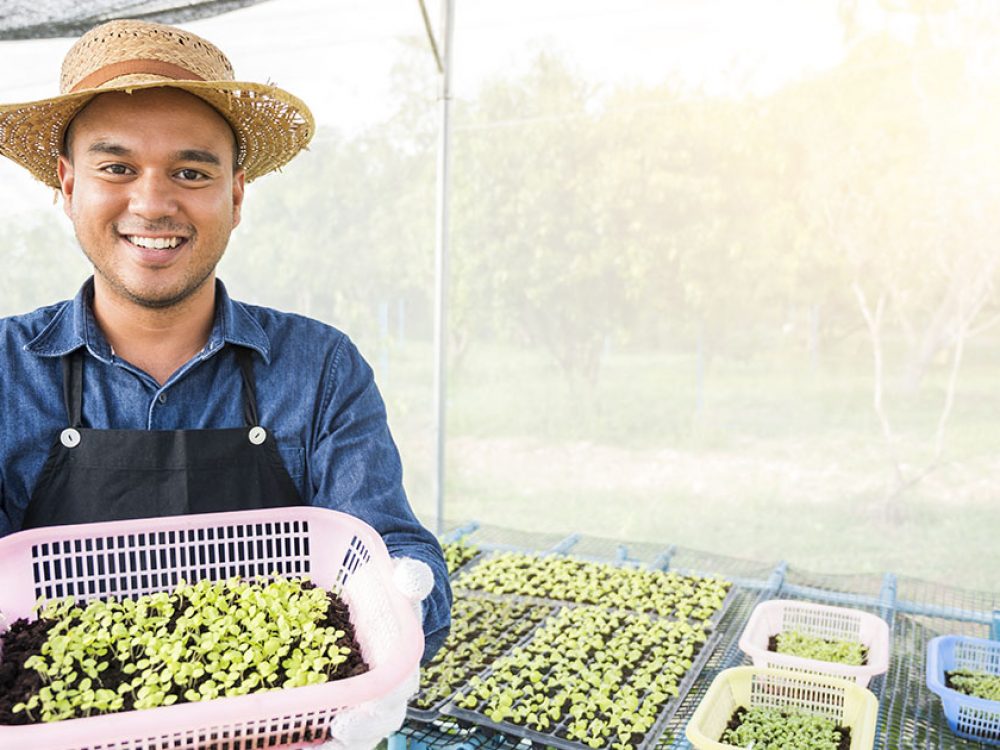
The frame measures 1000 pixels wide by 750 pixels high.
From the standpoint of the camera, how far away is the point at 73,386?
5.66ft

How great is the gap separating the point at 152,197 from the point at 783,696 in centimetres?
209

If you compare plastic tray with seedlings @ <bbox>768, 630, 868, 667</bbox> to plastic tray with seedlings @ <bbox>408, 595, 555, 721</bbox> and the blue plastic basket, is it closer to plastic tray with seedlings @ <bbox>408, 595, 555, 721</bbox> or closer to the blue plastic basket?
the blue plastic basket

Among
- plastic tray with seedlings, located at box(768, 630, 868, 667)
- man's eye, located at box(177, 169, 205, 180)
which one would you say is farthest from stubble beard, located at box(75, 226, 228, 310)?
plastic tray with seedlings, located at box(768, 630, 868, 667)

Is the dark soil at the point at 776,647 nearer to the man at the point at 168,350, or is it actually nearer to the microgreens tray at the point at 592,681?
the microgreens tray at the point at 592,681

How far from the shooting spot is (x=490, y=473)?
23.5 feet

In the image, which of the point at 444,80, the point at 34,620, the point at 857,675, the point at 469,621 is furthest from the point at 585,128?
the point at 34,620

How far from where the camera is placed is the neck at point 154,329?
1.74 meters

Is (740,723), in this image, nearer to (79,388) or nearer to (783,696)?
(783,696)

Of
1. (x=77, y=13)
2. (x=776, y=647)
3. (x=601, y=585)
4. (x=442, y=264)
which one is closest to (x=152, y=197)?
(x=77, y=13)

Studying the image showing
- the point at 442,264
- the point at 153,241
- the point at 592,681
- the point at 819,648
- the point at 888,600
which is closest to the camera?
the point at 153,241

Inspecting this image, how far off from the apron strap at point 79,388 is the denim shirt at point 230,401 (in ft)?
0.04

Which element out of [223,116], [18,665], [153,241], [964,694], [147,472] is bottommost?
[964,694]

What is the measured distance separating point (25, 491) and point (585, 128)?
5.67 metres

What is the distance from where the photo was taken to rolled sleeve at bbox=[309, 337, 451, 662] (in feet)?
5.10
